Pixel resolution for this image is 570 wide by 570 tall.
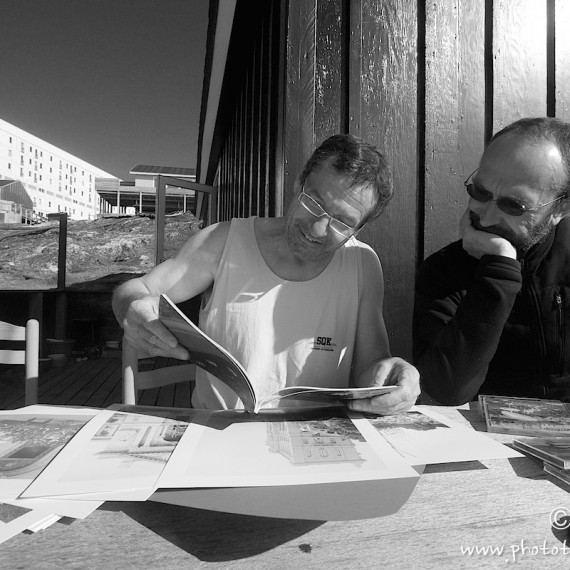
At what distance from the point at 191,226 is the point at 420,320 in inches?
341

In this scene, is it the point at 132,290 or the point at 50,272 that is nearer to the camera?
the point at 132,290

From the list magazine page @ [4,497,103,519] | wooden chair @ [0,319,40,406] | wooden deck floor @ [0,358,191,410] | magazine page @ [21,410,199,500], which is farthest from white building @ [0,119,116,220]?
magazine page @ [4,497,103,519]

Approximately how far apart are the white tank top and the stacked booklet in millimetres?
356

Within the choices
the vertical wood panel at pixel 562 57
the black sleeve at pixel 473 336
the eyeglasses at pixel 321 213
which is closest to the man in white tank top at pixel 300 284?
the eyeglasses at pixel 321 213

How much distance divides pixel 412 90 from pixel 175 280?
1.41m

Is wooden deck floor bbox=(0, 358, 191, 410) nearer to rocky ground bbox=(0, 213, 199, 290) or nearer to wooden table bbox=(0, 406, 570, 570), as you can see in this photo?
wooden table bbox=(0, 406, 570, 570)

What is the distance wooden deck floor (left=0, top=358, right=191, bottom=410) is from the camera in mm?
4246

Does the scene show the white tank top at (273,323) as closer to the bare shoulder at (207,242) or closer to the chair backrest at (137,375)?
the bare shoulder at (207,242)

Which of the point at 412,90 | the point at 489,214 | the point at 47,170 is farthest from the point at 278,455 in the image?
the point at 47,170

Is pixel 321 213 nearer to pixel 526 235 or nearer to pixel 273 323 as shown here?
pixel 273 323

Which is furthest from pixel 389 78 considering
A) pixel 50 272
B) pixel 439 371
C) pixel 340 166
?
pixel 50 272

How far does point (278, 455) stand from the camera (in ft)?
Result: 2.31

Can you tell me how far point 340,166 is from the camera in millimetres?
1236

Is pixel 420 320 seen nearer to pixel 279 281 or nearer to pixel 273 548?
pixel 279 281
